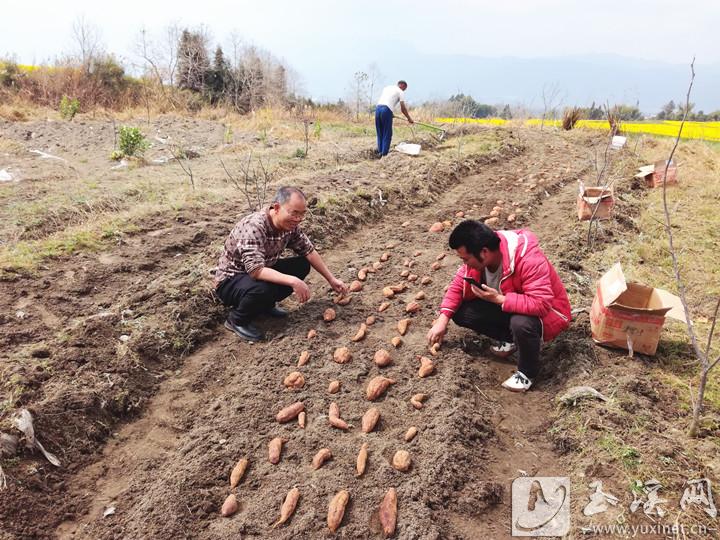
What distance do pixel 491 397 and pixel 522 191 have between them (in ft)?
15.4

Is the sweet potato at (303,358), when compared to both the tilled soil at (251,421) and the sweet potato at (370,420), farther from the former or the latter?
the sweet potato at (370,420)

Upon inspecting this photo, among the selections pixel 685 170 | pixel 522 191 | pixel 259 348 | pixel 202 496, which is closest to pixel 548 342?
pixel 259 348

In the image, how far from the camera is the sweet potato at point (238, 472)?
216 centimetres

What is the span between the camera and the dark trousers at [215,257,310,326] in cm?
324

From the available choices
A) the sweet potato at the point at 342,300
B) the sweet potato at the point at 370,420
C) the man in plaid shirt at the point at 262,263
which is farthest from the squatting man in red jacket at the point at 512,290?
the man in plaid shirt at the point at 262,263

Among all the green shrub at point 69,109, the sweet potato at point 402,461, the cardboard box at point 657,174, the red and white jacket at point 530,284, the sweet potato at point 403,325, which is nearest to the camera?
the sweet potato at point 402,461

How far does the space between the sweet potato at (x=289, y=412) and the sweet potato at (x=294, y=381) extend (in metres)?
0.19

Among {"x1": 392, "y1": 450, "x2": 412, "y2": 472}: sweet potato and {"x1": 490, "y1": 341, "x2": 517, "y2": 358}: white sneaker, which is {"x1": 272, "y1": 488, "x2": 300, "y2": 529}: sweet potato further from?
{"x1": 490, "y1": 341, "x2": 517, "y2": 358}: white sneaker

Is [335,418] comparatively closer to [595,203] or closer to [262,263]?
[262,263]

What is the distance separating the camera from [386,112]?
8828mm

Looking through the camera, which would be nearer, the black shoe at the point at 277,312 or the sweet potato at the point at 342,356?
the sweet potato at the point at 342,356

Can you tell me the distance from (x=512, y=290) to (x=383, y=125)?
22.5 ft

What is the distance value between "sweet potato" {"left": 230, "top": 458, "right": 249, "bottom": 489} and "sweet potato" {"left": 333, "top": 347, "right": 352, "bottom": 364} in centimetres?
89

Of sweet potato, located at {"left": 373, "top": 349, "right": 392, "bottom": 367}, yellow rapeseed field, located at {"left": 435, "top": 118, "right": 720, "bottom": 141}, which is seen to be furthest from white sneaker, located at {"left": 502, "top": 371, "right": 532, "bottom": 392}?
yellow rapeseed field, located at {"left": 435, "top": 118, "right": 720, "bottom": 141}
